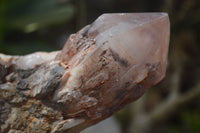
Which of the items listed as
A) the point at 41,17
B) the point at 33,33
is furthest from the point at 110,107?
the point at 33,33

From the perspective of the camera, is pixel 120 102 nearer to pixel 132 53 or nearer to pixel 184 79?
pixel 132 53

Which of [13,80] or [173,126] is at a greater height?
[13,80]

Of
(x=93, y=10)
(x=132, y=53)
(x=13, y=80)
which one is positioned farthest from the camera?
(x=93, y=10)

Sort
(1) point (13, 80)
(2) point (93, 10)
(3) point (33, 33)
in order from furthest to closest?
(3) point (33, 33), (2) point (93, 10), (1) point (13, 80)

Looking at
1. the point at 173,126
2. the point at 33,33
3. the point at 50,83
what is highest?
the point at 33,33
